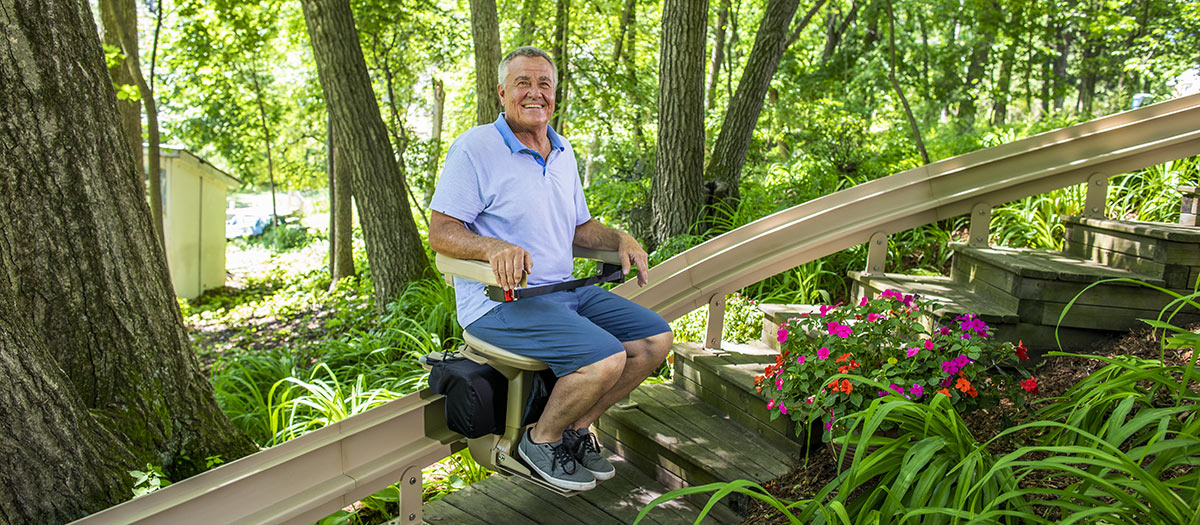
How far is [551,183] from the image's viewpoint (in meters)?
2.63

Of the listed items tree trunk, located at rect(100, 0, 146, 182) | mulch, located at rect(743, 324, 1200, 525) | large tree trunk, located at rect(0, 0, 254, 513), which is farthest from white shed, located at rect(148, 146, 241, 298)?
mulch, located at rect(743, 324, 1200, 525)

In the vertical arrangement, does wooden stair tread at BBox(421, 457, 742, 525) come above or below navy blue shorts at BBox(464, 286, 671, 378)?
below

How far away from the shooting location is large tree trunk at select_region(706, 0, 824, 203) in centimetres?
554

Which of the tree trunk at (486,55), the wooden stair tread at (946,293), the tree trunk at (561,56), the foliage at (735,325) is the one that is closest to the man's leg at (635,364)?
the wooden stair tread at (946,293)

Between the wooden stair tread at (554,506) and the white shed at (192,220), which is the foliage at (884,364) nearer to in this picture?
the wooden stair tread at (554,506)

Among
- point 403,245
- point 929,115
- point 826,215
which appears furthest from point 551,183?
point 929,115

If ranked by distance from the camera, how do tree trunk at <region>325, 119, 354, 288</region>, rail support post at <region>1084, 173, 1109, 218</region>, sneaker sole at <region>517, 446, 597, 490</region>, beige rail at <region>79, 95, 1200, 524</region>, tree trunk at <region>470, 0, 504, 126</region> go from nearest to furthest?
sneaker sole at <region>517, 446, 597, 490</region> → beige rail at <region>79, 95, 1200, 524</region> → rail support post at <region>1084, 173, 1109, 218</region> → tree trunk at <region>470, 0, 504, 126</region> → tree trunk at <region>325, 119, 354, 288</region>

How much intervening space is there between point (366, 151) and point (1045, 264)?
4.73 m

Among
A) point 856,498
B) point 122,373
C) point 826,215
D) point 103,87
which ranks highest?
point 103,87

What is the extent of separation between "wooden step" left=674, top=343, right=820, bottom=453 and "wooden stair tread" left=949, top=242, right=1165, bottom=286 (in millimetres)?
963

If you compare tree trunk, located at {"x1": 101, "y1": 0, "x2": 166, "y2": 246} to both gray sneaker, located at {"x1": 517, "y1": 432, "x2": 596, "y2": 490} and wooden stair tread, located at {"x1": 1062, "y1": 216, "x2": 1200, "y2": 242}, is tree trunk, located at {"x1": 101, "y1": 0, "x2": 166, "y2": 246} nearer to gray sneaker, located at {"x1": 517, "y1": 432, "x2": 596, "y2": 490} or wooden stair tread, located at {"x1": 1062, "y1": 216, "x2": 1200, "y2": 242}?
gray sneaker, located at {"x1": 517, "y1": 432, "x2": 596, "y2": 490}

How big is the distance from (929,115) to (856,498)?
1973 centimetres

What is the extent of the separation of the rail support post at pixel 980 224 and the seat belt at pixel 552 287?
1.66m

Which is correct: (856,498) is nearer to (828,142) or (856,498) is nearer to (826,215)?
(826,215)
